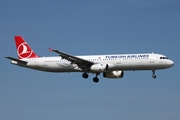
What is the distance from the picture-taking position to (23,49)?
93.0 metres

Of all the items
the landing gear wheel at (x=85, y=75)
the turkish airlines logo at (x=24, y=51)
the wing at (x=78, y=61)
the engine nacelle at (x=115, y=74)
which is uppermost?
the turkish airlines logo at (x=24, y=51)

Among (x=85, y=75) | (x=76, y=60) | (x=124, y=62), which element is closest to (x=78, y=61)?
(x=76, y=60)

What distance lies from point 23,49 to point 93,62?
1610 centimetres

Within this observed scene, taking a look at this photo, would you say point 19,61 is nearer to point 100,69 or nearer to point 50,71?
point 50,71

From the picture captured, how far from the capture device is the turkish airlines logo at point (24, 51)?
301 feet

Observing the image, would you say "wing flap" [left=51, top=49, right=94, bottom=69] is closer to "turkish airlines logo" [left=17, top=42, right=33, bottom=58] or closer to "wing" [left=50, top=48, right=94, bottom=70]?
"wing" [left=50, top=48, right=94, bottom=70]

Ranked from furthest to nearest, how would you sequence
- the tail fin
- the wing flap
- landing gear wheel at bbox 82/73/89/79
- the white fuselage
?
the tail fin
landing gear wheel at bbox 82/73/89/79
the wing flap
the white fuselage

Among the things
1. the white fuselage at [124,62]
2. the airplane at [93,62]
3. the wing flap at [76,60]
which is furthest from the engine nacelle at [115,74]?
the wing flap at [76,60]

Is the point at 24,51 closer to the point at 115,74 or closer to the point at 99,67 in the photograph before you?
the point at 99,67

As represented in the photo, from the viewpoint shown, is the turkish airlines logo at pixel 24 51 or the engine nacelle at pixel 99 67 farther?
the turkish airlines logo at pixel 24 51

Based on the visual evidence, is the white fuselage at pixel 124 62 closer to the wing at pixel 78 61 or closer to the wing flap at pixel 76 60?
the wing at pixel 78 61

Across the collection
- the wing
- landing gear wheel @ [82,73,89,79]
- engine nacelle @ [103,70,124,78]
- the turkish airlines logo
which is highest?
the turkish airlines logo

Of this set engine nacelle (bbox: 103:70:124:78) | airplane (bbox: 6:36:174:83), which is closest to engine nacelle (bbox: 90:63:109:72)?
airplane (bbox: 6:36:174:83)

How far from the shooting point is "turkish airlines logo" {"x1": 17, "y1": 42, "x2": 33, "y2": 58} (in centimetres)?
9188
